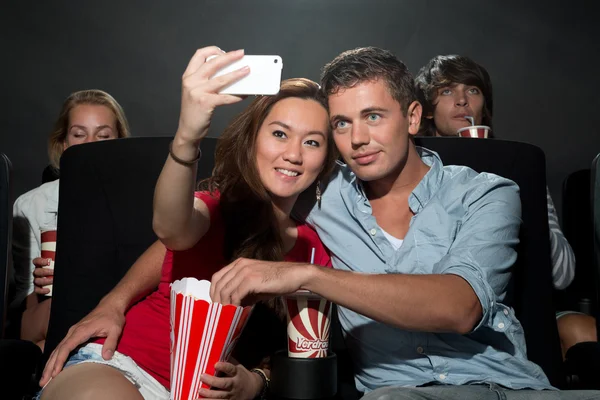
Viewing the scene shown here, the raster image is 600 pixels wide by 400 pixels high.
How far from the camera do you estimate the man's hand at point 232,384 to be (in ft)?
5.02

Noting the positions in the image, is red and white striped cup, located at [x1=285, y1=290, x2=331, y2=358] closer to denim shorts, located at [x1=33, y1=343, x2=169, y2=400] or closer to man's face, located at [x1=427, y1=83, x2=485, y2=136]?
denim shorts, located at [x1=33, y1=343, x2=169, y2=400]

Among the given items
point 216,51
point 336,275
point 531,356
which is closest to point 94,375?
point 336,275

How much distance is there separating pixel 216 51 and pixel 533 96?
9.71 feet

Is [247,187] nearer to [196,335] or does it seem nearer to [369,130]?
[369,130]

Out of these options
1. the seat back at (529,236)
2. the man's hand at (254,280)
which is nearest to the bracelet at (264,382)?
the man's hand at (254,280)

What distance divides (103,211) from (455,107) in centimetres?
162

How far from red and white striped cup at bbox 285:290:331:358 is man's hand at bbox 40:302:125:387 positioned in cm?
49

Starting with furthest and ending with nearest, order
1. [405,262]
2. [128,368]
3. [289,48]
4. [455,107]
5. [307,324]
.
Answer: [289,48]
[455,107]
[405,262]
[128,368]
[307,324]

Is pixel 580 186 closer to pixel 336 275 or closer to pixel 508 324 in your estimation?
pixel 508 324

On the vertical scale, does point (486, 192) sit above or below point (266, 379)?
above

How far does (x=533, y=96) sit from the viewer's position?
407 centimetres

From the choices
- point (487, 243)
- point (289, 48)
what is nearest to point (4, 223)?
point (487, 243)

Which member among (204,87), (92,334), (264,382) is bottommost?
(264,382)

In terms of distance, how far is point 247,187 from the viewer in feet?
6.65
